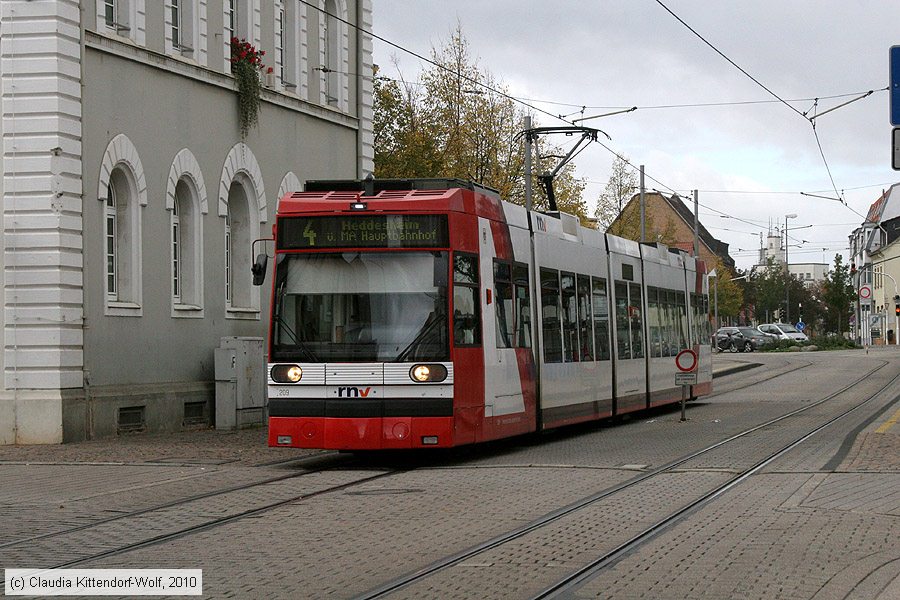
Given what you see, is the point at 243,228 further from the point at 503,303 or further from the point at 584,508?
the point at 584,508

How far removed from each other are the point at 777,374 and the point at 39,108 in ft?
103

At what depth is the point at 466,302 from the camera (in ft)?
54.1

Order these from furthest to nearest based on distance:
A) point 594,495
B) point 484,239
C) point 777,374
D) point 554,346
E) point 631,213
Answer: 1. point 631,213
2. point 777,374
3. point 554,346
4. point 484,239
5. point 594,495

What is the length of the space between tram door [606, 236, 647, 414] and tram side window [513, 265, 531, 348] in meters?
4.78

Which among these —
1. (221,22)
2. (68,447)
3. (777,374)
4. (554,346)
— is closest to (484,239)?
(554,346)

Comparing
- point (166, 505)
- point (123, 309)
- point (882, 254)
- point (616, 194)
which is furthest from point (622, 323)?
point (882, 254)

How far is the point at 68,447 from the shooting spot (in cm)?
2031

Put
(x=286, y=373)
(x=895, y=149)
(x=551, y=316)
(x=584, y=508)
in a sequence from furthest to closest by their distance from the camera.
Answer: (x=551, y=316), (x=895, y=149), (x=286, y=373), (x=584, y=508)

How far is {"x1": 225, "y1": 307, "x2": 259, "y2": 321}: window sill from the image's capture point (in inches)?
1046

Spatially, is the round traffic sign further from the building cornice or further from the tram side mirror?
the tram side mirror

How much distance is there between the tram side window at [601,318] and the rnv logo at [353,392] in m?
7.28

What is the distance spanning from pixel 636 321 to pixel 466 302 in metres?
9.19

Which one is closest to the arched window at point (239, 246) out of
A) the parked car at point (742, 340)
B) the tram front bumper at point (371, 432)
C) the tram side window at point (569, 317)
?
the tram side window at point (569, 317)

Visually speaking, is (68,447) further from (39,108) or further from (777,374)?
(777,374)
